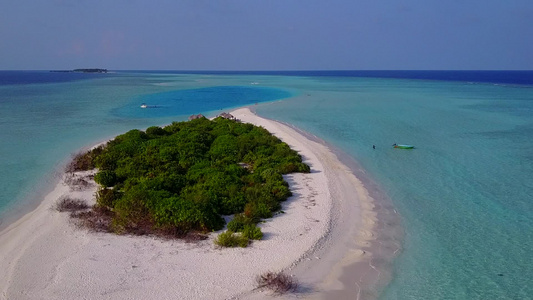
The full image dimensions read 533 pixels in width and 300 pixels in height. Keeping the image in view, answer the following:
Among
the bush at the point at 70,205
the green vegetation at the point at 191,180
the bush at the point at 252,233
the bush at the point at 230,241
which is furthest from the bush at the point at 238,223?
the bush at the point at 70,205

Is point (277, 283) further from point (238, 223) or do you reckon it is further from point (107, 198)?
point (107, 198)

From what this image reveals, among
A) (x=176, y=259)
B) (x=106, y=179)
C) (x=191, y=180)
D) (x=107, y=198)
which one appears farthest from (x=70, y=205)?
(x=176, y=259)

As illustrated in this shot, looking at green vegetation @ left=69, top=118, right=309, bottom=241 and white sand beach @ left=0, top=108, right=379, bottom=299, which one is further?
green vegetation @ left=69, top=118, right=309, bottom=241

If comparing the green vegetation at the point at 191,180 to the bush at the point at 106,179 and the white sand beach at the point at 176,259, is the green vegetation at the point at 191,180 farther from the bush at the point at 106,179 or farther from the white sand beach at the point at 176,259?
the white sand beach at the point at 176,259

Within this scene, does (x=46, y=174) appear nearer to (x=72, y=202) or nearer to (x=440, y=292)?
(x=72, y=202)

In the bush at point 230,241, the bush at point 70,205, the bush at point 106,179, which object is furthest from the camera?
the bush at point 106,179

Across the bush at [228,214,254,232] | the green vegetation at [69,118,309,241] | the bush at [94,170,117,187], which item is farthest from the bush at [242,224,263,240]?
the bush at [94,170,117,187]

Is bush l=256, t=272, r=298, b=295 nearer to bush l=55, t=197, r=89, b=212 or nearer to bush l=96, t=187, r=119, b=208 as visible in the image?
bush l=96, t=187, r=119, b=208
